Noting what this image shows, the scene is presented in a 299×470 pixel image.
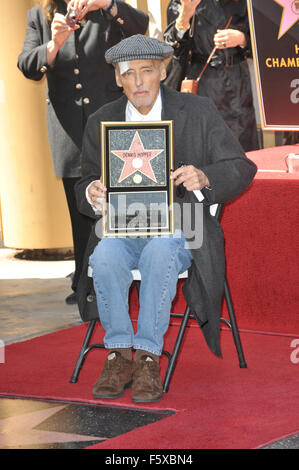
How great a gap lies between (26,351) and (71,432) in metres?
1.06

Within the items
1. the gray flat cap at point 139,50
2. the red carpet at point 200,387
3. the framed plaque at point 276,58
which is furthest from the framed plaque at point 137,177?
the framed plaque at point 276,58

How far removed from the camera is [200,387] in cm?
349

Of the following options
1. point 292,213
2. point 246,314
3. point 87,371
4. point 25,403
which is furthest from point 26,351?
point 292,213

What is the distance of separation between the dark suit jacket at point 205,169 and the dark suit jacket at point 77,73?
1225 mm

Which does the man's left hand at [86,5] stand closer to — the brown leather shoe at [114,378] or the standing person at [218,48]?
the standing person at [218,48]

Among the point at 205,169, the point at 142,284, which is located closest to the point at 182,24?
the point at 205,169

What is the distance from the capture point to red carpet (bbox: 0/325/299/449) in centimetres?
293

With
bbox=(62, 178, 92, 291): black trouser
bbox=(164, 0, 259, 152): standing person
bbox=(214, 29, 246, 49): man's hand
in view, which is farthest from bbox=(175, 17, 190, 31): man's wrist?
bbox=(62, 178, 92, 291): black trouser

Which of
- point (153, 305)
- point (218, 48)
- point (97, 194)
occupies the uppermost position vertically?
point (218, 48)

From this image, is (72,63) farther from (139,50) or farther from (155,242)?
(155,242)

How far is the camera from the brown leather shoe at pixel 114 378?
11.2 ft

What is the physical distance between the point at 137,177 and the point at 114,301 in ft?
1.52
